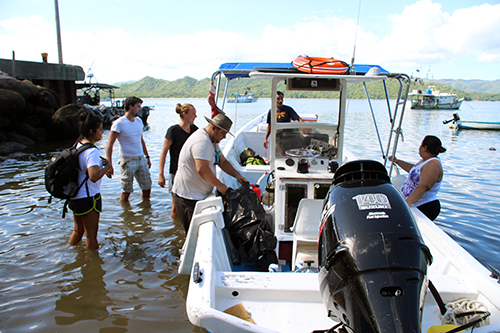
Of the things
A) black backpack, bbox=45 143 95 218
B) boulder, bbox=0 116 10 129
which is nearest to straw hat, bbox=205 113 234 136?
black backpack, bbox=45 143 95 218

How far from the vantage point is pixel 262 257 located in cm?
304

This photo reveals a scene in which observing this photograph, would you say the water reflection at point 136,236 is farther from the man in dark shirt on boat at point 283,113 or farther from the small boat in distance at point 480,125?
the small boat in distance at point 480,125

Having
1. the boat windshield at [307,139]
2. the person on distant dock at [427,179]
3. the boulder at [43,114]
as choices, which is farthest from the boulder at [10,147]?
the person on distant dock at [427,179]

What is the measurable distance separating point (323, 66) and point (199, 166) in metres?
1.59

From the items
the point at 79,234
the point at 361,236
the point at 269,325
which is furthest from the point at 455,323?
the point at 79,234

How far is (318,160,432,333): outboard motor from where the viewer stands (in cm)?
138

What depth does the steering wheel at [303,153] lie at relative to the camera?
3727 millimetres

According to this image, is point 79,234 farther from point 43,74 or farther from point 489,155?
point 43,74

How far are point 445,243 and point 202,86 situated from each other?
7376 inches

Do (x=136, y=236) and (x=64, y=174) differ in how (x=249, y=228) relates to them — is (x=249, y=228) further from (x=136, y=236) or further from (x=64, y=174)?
(x=136, y=236)

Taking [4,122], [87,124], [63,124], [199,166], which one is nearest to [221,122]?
[199,166]

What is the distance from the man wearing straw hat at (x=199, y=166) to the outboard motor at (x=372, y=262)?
1.45 metres

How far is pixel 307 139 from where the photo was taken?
3.95 m

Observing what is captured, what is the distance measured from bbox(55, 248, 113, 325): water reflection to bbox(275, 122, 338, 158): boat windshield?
243cm
